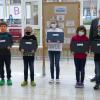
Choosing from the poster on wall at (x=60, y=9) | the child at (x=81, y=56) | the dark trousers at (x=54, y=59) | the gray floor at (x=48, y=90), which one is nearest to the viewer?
the gray floor at (x=48, y=90)

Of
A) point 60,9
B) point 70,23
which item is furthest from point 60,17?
point 70,23

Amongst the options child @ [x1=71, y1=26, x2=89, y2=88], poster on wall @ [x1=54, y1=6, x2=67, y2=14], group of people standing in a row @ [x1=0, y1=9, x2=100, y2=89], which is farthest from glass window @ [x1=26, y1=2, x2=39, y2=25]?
child @ [x1=71, y1=26, x2=89, y2=88]

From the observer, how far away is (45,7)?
11328 mm

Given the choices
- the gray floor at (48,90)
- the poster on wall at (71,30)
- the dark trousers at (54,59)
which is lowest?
the gray floor at (48,90)

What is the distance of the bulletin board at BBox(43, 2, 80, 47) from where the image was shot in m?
11.2

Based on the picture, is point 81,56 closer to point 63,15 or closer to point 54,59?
point 54,59

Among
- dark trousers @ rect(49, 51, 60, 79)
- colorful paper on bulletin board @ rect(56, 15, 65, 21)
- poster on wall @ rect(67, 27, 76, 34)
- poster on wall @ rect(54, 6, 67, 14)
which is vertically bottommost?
dark trousers @ rect(49, 51, 60, 79)

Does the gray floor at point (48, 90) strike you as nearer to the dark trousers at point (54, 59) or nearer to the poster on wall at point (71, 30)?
the dark trousers at point (54, 59)

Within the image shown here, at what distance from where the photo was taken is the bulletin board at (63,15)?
11.2 metres

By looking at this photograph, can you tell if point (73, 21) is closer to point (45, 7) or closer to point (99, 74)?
point (45, 7)

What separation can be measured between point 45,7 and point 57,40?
1.71 metres

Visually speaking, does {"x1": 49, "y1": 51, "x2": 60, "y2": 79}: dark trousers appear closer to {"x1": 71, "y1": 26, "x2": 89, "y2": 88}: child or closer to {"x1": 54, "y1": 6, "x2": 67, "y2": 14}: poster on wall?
{"x1": 71, "y1": 26, "x2": 89, "y2": 88}: child

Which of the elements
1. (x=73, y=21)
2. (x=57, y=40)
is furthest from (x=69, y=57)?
(x=57, y=40)

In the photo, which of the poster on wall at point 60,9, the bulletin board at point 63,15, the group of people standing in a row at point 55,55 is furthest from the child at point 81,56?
the poster on wall at point 60,9
